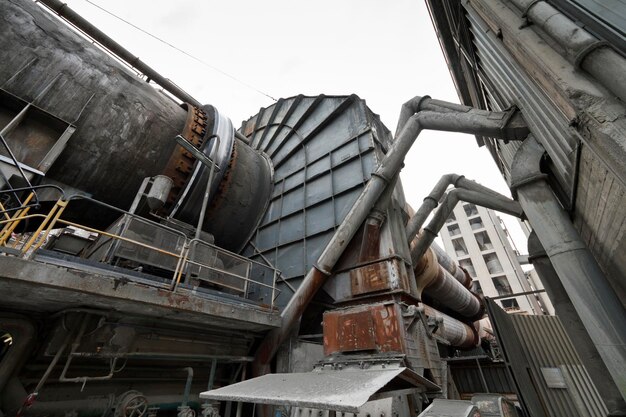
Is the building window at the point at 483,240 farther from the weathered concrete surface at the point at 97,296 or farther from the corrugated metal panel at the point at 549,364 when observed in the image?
the weathered concrete surface at the point at 97,296

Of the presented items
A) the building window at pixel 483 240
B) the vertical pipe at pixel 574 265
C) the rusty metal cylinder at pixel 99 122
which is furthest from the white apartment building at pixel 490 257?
the rusty metal cylinder at pixel 99 122

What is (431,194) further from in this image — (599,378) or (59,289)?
(59,289)

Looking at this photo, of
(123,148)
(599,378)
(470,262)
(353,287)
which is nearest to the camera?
(599,378)

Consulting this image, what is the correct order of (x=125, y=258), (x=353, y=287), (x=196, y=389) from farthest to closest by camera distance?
(x=353, y=287) < (x=196, y=389) < (x=125, y=258)

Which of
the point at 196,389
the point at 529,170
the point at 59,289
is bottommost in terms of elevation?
the point at 196,389

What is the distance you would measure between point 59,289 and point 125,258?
175 centimetres

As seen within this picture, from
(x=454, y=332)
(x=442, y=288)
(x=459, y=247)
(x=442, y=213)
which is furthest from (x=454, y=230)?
(x=442, y=213)

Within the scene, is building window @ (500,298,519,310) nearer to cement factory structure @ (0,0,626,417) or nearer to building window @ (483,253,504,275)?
building window @ (483,253,504,275)

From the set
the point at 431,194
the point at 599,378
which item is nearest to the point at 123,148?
the point at 431,194

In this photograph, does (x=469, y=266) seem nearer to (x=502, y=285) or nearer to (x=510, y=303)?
(x=502, y=285)

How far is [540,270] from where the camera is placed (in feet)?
14.2

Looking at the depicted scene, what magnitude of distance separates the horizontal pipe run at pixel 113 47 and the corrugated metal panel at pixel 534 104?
33.0ft

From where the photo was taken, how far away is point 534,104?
10.9 feet

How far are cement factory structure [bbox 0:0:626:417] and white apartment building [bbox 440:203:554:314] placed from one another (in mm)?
22038
